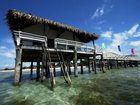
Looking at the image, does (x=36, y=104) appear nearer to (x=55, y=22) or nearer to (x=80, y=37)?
(x=55, y=22)

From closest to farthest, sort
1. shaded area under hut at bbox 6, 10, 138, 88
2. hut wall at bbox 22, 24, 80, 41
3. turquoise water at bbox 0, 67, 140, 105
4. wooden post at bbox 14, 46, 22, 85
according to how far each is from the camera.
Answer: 1. turquoise water at bbox 0, 67, 140, 105
2. wooden post at bbox 14, 46, 22, 85
3. shaded area under hut at bbox 6, 10, 138, 88
4. hut wall at bbox 22, 24, 80, 41

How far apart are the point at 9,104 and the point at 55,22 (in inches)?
383

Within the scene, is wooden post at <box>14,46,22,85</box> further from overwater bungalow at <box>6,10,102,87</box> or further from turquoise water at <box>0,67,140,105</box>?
turquoise water at <box>0,67,140,105</box>

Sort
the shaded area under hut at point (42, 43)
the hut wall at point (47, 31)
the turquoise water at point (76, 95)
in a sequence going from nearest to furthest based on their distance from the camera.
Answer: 1. the turquoise water at point (76, 95)
2. the shaded area under hut at point (42, 43)
3. the hut wall at point (47, 31)

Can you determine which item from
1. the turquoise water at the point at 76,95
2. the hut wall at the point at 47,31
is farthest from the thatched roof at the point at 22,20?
the turquoise water at the point at 76,95

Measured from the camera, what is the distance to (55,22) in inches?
571

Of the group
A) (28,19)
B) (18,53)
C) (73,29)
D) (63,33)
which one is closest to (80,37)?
(63,33)

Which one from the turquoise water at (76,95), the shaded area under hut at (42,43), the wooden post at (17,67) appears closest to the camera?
the turquoise water at (76,95)

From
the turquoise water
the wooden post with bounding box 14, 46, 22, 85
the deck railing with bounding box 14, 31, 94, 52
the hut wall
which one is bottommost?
the turquoise water

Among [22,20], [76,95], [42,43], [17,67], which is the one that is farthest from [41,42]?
[76,95]

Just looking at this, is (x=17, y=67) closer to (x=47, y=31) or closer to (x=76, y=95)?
(x=76, y=95)

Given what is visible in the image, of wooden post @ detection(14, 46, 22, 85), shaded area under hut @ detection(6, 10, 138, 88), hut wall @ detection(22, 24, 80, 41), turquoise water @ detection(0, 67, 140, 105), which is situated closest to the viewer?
turquoise water @ detection(0, 67, 140, 105)

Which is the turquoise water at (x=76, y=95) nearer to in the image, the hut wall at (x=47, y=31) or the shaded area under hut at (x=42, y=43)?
the shaded area under hut at (x=42, y=43)

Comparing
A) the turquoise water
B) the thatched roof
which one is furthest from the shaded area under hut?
the turquoise water
